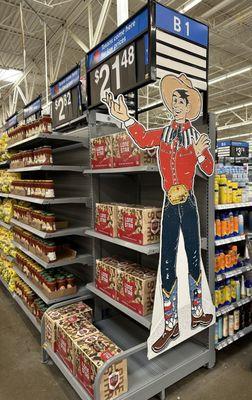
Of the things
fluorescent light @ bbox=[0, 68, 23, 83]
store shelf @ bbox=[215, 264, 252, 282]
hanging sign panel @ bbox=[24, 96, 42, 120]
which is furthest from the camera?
fluorescent light @ bbox=[0, 68, 23, 83]

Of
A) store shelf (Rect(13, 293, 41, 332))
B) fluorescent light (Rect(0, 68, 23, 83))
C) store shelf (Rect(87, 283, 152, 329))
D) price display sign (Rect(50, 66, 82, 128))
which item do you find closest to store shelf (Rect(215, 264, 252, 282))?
store shelf (Rect(87, 283, 152, 329))

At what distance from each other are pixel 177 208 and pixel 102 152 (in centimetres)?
93

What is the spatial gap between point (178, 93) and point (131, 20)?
737mm

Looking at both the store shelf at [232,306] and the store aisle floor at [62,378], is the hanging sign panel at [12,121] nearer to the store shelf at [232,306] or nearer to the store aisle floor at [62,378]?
the store aisle floor at [62,378]

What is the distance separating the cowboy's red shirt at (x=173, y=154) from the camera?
202cm

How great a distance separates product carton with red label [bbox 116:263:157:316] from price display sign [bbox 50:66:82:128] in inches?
77.0

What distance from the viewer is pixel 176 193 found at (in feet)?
7.14

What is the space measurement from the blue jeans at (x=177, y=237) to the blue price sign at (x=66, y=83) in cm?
211

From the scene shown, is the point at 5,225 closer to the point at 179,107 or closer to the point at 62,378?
the point at 62,378

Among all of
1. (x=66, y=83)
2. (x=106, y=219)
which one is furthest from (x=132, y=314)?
(x=66, y=83)

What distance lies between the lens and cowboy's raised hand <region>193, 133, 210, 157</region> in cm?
229

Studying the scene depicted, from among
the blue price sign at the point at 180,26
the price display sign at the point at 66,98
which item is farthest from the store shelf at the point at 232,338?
the price display sign at the point at 66,98

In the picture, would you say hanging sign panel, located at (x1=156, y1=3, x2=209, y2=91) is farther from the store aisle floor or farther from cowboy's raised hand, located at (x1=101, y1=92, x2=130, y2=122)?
the store aisle floor

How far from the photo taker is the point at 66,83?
3666mm
